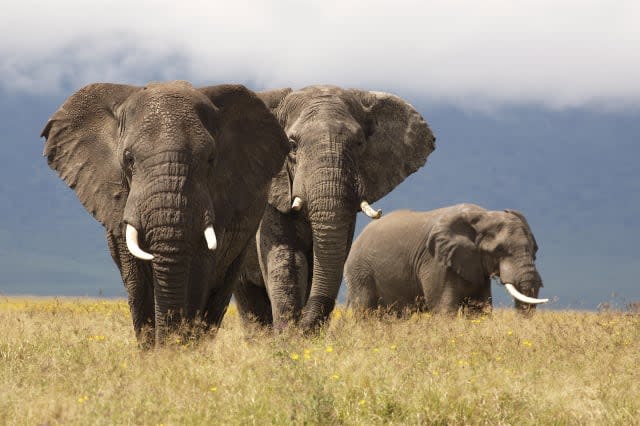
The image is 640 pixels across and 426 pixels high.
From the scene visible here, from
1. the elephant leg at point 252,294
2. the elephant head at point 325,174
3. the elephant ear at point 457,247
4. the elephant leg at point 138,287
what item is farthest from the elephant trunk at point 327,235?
the elephant ear at point 457,247

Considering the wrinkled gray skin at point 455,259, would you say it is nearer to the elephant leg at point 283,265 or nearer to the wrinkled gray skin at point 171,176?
the elephant leg at point 283,265

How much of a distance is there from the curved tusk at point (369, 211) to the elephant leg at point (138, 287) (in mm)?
3414

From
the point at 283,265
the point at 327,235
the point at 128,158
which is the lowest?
the point at 283,265

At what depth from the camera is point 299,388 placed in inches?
328

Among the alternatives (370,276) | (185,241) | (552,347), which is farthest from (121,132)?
(370,276)

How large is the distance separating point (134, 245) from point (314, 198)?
377 cm

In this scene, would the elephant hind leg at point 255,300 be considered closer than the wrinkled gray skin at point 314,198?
No

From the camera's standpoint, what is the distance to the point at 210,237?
32.9 feet

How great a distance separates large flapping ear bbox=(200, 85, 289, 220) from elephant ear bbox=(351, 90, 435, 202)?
8.15ft

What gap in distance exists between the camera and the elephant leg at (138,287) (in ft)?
35.2

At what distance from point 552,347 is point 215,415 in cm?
548

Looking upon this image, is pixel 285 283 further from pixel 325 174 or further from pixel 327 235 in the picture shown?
pixel 325 174

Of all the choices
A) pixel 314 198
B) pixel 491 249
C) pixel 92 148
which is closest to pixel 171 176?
pixel 92 148

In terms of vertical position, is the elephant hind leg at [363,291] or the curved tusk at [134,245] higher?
the curved tusk at [134,245]
